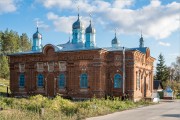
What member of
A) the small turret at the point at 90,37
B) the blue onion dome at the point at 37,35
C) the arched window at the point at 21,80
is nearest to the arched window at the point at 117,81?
the small turret at the point at 90,37

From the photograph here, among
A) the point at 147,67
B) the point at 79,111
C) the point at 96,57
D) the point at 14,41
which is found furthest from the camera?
the point at 14,41

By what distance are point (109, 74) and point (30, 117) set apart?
689 inches

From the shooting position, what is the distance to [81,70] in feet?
101

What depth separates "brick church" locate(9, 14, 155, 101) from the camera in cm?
2997

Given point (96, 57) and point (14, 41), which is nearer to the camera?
point (96, 57)

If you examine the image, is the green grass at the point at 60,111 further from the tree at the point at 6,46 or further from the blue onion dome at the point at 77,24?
the tree at the point at 6,46

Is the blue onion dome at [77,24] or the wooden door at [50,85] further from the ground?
the blue onion dome at [77,24]

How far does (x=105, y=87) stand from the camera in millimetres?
30484

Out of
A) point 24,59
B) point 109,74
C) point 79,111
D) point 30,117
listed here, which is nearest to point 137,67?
point 109,74

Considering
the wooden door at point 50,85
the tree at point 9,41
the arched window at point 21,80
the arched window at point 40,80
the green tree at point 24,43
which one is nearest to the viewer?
the wooden door at point 50,85

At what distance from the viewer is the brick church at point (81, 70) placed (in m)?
30.0

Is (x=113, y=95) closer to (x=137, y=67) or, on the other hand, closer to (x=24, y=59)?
(x=137, y=67)

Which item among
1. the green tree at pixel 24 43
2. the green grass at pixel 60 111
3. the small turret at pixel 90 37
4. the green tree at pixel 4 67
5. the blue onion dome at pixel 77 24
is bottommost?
the green grass at pixel 60 111

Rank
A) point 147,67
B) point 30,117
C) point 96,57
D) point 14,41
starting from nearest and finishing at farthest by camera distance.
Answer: point 30,117, point 96,57, point 147,67, point 14,41
